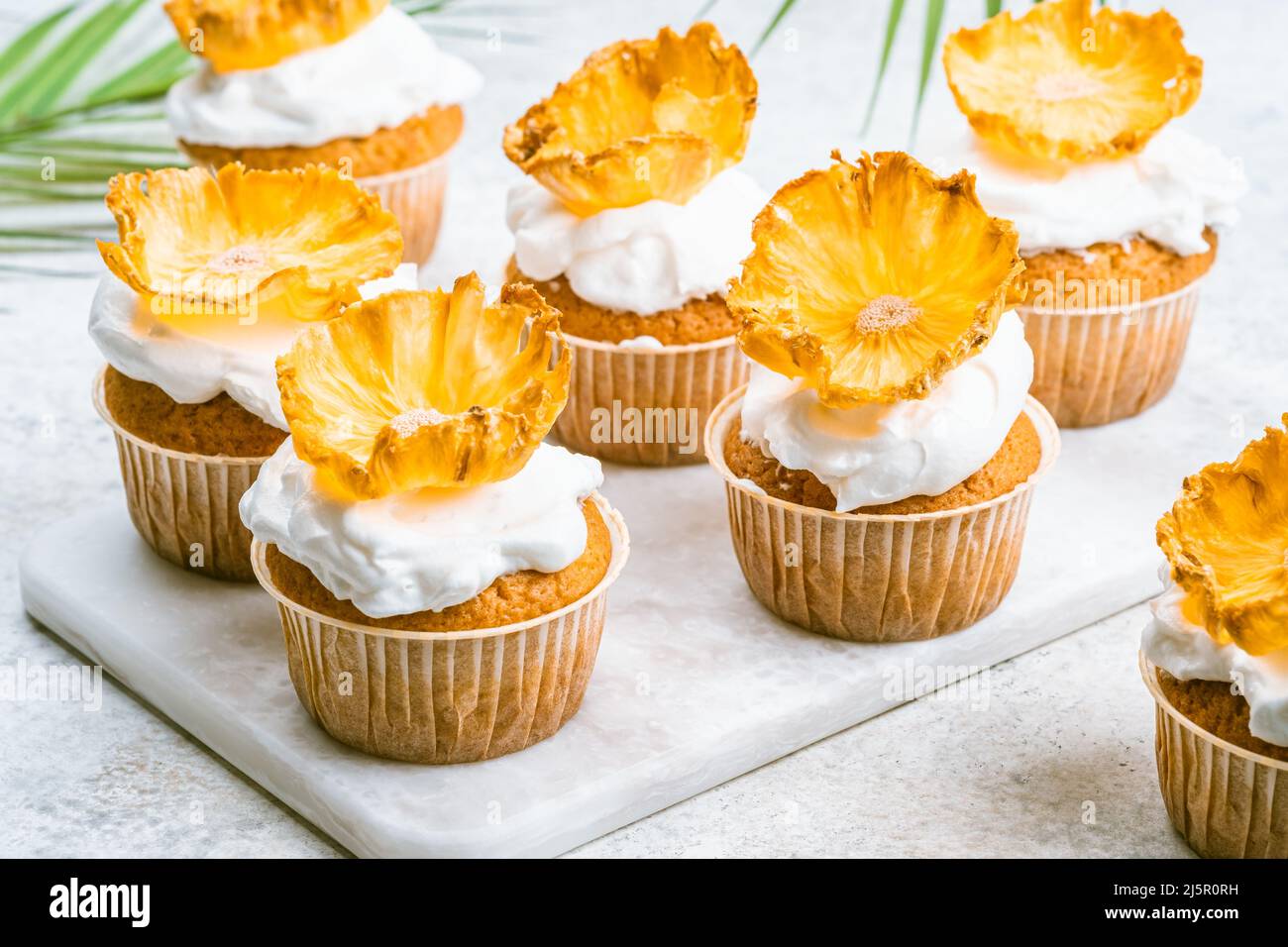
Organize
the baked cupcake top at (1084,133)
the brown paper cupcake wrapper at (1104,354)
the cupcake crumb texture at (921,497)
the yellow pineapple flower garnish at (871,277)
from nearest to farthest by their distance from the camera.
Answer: the yellow pineapple flower garnish at (871,277), the cupcake crumb texture at (921,497), the baked cupcake top at (1084,133), the brown paper cupcake wrapper at (1104,354)

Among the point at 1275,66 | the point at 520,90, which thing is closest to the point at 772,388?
the point at 520,90

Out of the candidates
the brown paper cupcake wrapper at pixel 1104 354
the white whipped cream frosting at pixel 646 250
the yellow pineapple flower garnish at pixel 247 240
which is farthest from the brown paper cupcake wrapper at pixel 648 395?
the brown paper cupcake wrapper at pixel 1104 354

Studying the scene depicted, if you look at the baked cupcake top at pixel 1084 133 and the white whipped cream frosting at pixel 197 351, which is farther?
the baked cupcake top at pixel 1084 133

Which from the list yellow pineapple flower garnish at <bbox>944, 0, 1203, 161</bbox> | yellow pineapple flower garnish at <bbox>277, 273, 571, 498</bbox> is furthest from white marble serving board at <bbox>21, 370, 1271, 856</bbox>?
yellow pineapple flower garnish at <bbox>944, 0, 1203, 161</bbox>

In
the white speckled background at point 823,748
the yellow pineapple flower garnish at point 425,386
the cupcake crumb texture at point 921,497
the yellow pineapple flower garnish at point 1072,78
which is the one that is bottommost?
the white speckled background at point 823,748

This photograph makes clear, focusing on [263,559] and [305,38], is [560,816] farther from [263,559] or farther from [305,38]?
[305,38]

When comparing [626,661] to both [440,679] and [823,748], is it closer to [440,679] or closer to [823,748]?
[823,748]

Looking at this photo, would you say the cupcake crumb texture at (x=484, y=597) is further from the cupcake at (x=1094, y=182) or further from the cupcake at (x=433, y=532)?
the cupcake at (x=1094, y=182)
